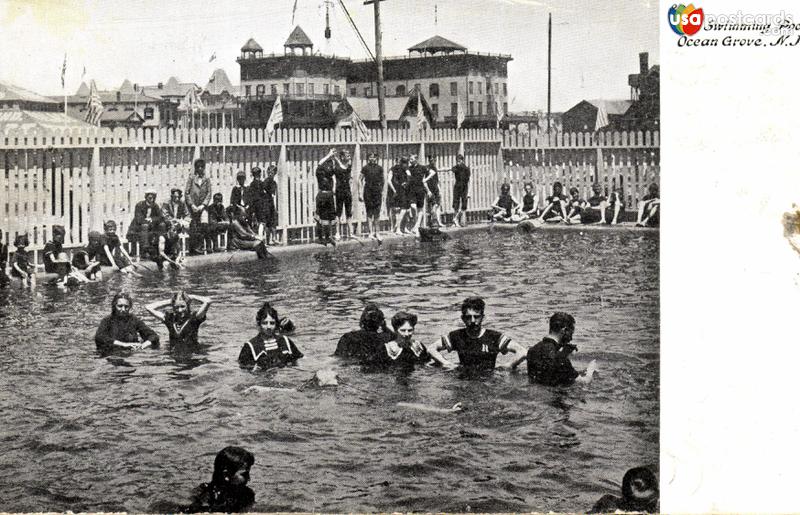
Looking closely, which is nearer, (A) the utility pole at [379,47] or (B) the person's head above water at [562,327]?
(B) the person's head above water at [562,327]

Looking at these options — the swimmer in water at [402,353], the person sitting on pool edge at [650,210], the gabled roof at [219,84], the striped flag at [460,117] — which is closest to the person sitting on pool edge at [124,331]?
the swimmer in water at [402,353]

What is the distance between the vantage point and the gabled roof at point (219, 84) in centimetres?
662

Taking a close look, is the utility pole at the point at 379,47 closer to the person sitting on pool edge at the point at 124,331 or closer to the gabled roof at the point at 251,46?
the gabled roof at the point at 251,46

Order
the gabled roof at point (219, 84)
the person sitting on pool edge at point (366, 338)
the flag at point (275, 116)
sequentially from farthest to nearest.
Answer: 1. the flag at point (275, 116)
2. the gabled roof at point (219, 84)
3. the person sitting on pool edge at point (366, 338)

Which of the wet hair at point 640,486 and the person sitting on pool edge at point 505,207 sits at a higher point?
the person sitting on pool edge at point 505,207

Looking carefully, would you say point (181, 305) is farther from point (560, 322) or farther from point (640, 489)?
point (640, 489)

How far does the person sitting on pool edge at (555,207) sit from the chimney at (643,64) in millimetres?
1887

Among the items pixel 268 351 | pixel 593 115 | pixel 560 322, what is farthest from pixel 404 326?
pixel 593 115

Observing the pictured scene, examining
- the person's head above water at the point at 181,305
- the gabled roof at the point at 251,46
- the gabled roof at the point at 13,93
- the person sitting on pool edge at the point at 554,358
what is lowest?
the person sitting on pool edge at the point at 554,358

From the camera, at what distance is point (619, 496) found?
542 cm

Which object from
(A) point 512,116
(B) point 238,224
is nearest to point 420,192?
(A) point 512,116
